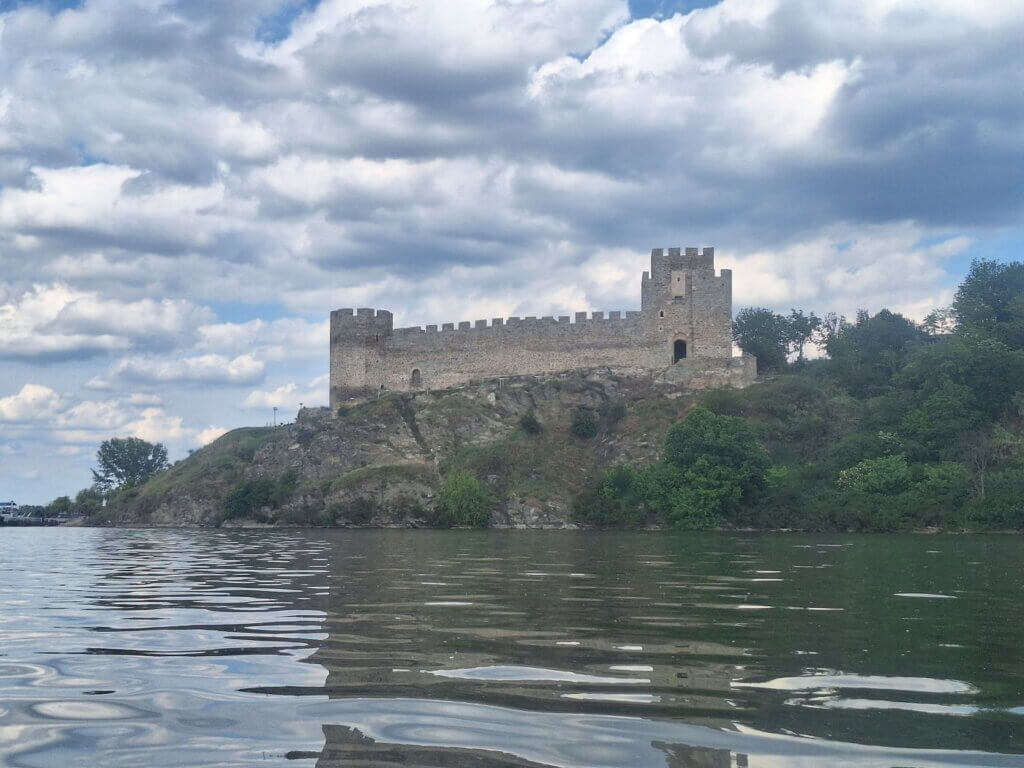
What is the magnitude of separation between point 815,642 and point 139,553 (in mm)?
21964

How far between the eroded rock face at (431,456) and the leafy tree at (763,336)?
36.9 ft

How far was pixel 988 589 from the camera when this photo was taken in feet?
45.0

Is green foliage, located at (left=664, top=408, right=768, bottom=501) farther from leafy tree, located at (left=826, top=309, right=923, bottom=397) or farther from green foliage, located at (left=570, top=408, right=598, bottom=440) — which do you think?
leafy tree, located at (left=826, top=309, right=923, bottom=397)

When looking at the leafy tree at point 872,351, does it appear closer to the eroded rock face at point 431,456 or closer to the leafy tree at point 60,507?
the eroded rock face at point 431,456

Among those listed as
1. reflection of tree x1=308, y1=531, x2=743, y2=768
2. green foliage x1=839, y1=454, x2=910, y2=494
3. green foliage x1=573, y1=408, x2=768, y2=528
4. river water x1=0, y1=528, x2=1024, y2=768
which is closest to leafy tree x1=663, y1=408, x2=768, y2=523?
green foliage x1=573, y1=408, x2=768, y2=528

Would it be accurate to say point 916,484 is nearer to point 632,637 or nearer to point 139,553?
point 139,553

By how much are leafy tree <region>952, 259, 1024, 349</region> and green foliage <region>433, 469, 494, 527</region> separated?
89.9 ft

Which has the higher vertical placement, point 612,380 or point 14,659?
point 612,380

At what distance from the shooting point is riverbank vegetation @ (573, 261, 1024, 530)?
150 ft

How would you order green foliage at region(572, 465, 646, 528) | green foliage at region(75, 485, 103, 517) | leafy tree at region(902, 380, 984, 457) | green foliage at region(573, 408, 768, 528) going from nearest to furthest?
1. green foliage at region(573, 408, 768, 528)
2. leafy tree at region(902, 380, 984, 457)
3. green foliage at region(572, 465, 646, 528)
4. green foliage at region(75, 485, 103, 517)

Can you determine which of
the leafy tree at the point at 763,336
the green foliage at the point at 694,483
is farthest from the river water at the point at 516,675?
the leafy tree at the point at 763,336

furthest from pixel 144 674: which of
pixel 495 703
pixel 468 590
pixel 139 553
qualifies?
pixel 139 553

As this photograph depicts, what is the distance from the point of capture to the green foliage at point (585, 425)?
6278 centimetres

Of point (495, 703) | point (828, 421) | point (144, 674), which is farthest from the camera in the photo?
point (828, 421)
